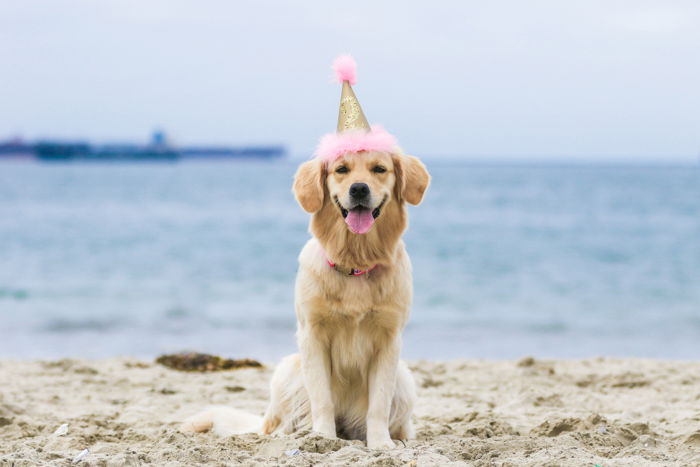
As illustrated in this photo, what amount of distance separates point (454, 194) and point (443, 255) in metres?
18.6

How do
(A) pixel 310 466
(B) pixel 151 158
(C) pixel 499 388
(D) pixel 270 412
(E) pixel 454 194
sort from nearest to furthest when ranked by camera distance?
(A) pixel 310 466
(D) pixel 270 412
(C) pixel 499 388
(E) pixel 454 194
(B) pixel 151 158

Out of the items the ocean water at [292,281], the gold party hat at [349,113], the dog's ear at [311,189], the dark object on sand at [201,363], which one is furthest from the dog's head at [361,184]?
the ocean water at [292,281]

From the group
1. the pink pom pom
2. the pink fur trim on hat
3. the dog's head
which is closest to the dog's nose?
the dog's head

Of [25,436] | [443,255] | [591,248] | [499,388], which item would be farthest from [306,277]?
[591,248]

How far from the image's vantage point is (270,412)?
383cm

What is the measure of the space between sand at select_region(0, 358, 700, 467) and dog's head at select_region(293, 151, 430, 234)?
0.97 m

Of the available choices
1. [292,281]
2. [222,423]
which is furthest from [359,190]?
[292,281]

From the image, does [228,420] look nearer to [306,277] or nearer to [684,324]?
[306,277]

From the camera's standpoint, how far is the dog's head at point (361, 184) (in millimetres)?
3355

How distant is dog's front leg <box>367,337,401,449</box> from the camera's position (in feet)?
11.6

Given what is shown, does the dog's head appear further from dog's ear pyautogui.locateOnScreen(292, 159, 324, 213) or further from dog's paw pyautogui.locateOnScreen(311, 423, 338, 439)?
dog's paw pyautogui.locateOnScreen(311, 423, 338, 439)

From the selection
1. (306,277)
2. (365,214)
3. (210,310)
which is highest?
(365,214)

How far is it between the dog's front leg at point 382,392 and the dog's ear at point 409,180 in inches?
25.0

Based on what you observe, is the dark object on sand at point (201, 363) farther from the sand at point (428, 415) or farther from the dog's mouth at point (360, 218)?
the dog's mouth at point (360, 218)
